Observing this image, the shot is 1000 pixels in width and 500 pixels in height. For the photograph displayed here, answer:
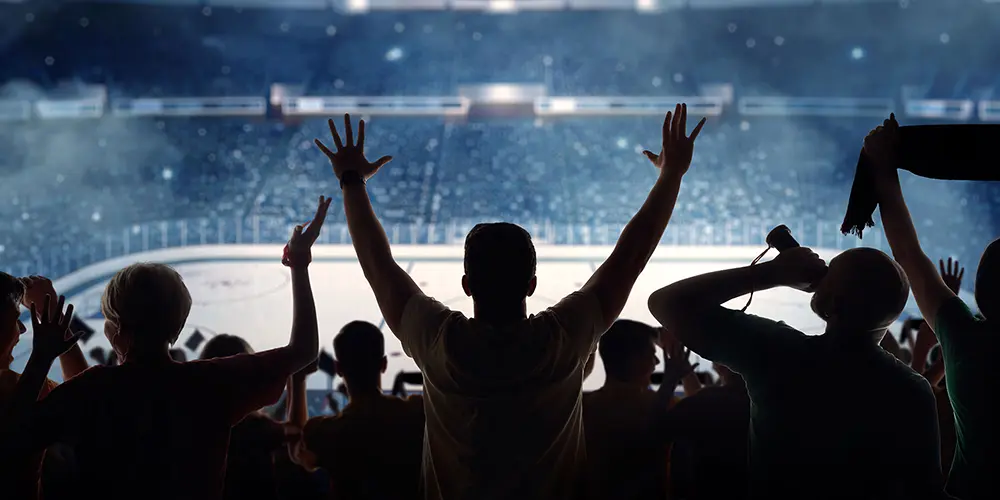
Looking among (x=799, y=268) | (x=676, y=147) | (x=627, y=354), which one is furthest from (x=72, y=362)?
(x=799, y=268)

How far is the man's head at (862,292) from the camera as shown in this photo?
0.91m

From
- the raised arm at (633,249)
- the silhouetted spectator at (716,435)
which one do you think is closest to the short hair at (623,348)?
the silhouetted spectator at (716,435)

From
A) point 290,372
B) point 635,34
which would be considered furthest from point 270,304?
point 635,34

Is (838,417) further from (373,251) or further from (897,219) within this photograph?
(373,251)

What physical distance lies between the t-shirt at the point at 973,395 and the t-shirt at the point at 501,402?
53 centimetres

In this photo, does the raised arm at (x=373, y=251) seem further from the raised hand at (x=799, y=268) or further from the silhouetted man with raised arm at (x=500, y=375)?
the raised hand at (x=799, y=268)

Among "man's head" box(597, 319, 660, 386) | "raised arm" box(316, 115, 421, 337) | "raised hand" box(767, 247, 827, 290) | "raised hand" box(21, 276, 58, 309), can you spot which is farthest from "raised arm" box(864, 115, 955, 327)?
"raised hand" box(21, 276, 58, 309)

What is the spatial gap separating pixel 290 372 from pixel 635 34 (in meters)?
12.0

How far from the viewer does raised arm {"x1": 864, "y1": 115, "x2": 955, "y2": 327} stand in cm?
107

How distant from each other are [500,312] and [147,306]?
1.47ft

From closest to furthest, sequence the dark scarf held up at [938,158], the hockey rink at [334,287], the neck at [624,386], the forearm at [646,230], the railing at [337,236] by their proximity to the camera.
Answer: the forearm at [646,230]
the dark scarf held up at [938,158]
the neck at [624,386]
the hockey rink at [334,287]
the railing at [337,236]

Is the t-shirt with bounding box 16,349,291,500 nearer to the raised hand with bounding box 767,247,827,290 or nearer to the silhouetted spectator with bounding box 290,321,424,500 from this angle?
the silhouetted spectator with bounding box 290,321,424,500

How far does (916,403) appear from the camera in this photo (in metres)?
0.88

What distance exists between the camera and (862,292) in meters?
0.91
